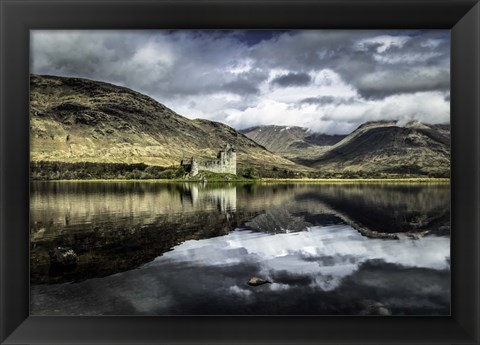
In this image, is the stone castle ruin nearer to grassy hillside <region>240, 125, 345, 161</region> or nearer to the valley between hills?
the valley between hills

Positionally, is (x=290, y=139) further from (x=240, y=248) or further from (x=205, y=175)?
(x=205, y=175)

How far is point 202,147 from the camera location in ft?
30.7

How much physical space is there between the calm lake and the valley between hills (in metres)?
0.50

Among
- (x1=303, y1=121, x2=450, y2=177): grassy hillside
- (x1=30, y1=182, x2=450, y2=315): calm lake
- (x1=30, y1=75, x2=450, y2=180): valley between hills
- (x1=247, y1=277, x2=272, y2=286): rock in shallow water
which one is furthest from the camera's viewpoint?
(x1=30, y1=75, x2=450, y2=180): valley between hills

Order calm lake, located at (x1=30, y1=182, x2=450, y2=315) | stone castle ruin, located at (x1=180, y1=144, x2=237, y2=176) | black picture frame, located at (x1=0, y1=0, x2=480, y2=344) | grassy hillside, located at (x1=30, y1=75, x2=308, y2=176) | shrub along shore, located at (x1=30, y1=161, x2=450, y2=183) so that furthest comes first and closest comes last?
stone castle ruin, located at (x1=180, y1=144, x2=237, y2=176) < grassy hillside, located at (x1=30, y1=75, x2=308, y2=176) < shrub along shore, located at (x1=30, y1=161, x2=450, y2=183) < calm lake, located at (x1=30, y1=182, x2=450, y2=315) < black picture frame, located at (x1=0, y1=0, x2=480, y2=344)

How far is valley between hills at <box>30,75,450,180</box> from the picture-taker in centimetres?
701

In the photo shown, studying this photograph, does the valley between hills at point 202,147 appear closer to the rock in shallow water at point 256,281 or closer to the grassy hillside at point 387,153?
the grassy hillside at point 387,153

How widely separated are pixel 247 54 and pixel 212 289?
416 centimetres

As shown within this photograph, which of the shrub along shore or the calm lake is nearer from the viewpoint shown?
the calm lake

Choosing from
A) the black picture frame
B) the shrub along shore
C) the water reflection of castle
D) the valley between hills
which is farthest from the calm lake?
the black picture frame

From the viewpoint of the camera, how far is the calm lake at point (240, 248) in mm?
4887
